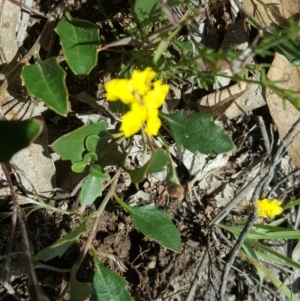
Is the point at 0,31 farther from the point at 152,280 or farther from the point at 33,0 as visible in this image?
the point at 152,280

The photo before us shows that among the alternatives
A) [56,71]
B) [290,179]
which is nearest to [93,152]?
[56,71]

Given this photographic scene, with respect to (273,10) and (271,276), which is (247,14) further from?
(271,276)

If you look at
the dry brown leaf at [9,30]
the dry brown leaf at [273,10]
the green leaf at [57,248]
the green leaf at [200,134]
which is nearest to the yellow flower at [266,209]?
the green leaf at [200,134]

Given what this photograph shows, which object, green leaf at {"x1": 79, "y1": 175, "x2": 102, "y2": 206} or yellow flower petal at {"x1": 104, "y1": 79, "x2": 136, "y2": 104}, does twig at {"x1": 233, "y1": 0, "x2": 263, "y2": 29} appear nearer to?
yellow flower petal at {"x1": 104, "y1": 79, "x2": 136, "y2": 104}

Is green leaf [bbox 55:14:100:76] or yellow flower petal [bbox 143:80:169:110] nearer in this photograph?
yellow flower petal [bbox 143:80:169:110]

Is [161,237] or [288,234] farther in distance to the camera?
[288,234]

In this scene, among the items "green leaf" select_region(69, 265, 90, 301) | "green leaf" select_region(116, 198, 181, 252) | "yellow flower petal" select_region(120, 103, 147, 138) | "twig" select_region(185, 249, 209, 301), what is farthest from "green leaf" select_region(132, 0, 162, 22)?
"twig" select_region(185, 249, 209, 301)

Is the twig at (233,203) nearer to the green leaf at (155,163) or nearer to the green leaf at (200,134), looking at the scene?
the green leaf at (200,134)
